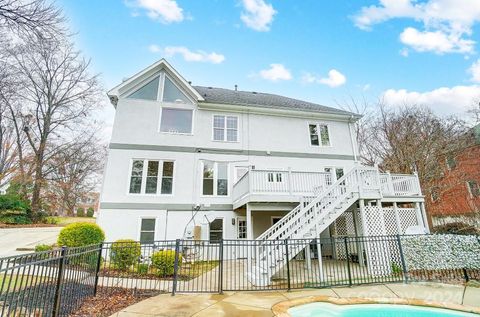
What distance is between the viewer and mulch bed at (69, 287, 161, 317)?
16.3 feet

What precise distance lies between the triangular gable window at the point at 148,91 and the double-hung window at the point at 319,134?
10.3 metres

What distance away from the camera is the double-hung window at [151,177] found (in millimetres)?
12420

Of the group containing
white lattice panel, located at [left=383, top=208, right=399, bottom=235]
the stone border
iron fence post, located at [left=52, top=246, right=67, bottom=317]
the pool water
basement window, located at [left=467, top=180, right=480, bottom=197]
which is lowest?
the pool water

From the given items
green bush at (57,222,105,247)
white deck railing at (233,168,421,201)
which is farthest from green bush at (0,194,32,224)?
white deck railing at (233,168,421,201)

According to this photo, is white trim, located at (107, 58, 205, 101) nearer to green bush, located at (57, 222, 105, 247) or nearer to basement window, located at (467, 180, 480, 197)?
green bush, located at (57, 222, 105, 247)

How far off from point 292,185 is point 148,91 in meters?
10.2

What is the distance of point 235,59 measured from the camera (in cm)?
1488

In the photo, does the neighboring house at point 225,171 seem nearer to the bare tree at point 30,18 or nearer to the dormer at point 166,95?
the dormer at point 166,95

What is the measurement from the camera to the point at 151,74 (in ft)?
45.5

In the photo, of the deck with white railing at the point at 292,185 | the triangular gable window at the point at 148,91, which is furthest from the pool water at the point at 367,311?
the triangular gable window at the point at 148,91

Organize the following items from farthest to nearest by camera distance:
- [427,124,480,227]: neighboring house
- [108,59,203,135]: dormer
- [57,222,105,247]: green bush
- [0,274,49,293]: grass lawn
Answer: [427,124,480,227]: neighboring house, [108,59,203,135]: dormer, [57,222,105,247]: green bush, [0,274,49,293]: grass lawn

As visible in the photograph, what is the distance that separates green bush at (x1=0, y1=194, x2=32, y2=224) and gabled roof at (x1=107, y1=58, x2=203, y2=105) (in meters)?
14.2

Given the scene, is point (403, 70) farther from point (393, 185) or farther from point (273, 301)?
point (273, 301)

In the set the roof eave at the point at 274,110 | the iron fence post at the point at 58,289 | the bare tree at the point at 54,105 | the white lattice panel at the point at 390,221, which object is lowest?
the iron fence post at the point at 58,289
